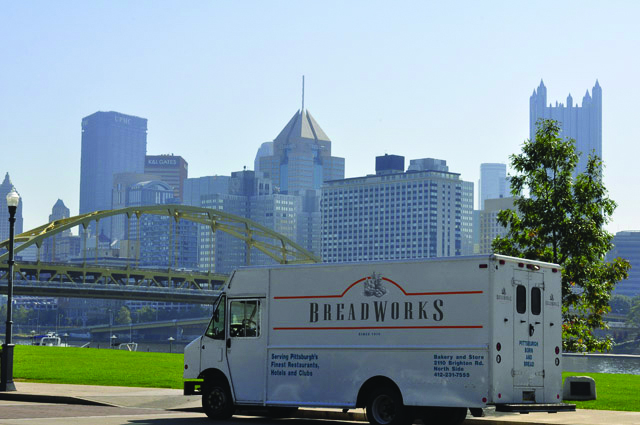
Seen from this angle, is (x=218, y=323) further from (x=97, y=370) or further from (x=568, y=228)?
(x=97, y=370)

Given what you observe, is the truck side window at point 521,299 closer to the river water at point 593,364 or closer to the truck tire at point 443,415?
the truck tire at point 443,415

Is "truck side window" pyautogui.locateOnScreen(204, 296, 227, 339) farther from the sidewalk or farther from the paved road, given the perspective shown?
the sidewalk

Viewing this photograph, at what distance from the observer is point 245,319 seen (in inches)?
831

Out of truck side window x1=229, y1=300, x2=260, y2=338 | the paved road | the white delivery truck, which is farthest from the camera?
truck side window x1=229, y1=300, x2=260, y2=338

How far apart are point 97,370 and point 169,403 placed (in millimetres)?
13760

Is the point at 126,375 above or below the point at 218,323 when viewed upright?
below

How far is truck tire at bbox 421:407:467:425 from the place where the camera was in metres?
18.7

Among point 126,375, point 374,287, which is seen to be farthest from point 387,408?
point 126,375

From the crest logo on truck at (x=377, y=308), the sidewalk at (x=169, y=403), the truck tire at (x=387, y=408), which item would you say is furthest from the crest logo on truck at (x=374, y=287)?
the sidewalk at (x=169, y=403)

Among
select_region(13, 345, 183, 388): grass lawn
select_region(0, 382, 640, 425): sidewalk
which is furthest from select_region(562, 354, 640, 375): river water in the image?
select_region(0, 382, 640, 425): sidewalk

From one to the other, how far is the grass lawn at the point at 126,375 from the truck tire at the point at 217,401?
832 centimetres

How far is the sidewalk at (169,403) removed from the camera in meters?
19.8

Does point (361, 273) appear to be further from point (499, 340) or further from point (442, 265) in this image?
point (499, 340)

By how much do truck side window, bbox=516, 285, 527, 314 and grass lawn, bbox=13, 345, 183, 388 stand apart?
13826mm
